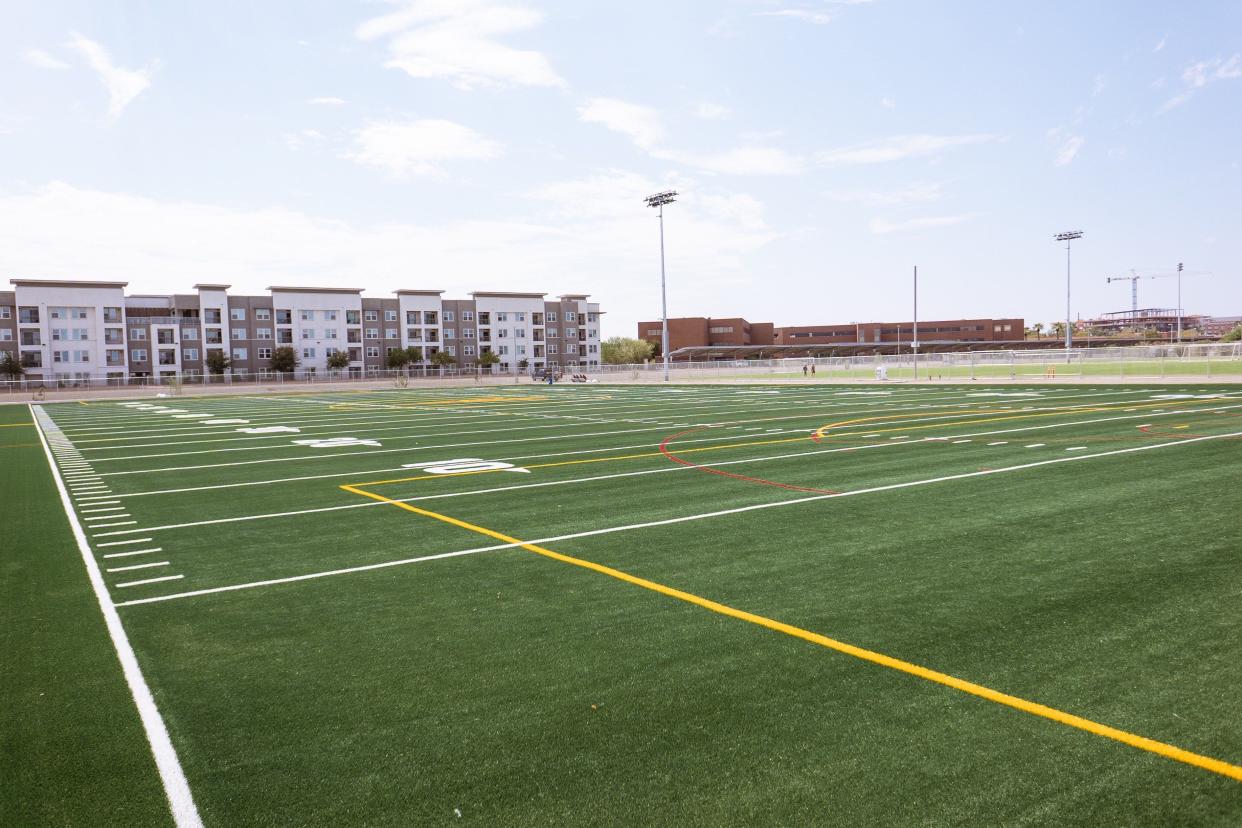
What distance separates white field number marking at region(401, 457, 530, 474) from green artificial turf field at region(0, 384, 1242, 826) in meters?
1.80

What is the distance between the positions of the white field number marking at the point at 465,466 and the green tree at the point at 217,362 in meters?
97.9

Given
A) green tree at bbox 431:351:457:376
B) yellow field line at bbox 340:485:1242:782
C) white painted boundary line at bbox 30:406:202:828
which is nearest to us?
white painted boundary line at bbox 30:406:202:828

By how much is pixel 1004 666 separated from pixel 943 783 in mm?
1567

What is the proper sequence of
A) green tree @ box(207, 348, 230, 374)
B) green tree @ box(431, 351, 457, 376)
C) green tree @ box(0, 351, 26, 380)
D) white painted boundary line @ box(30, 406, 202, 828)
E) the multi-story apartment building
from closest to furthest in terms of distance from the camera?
white painted boundary line @ box(30, 406, 202, 828), green tree @ box(0, 351, 26, 380), the multi-story apartment building, green tree @ box(207, 348, 230, 374), green tree @ box(431, 351, 457, 376)

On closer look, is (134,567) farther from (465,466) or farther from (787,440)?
(787,440)

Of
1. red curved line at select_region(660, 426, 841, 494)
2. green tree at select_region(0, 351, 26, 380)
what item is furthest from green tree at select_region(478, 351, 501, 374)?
red curved line at select_region(660, 426, 841, 494)

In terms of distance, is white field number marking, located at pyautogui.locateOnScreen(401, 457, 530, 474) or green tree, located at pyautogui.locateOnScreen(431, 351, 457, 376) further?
green tree, located at pyautogui.locateOnScreen(431, 351, 457, 376)

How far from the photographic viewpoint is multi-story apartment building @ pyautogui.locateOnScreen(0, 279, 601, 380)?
97.4 metres

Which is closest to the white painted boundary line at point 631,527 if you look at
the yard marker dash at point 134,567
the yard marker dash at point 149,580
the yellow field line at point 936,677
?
the yard marker dash at point 149,580

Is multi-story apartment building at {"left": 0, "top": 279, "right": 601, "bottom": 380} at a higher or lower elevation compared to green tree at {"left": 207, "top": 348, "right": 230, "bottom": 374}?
higher

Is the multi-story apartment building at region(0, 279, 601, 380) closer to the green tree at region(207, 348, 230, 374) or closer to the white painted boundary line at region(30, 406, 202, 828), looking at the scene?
the green tree at region(207, 348, 230, 374)

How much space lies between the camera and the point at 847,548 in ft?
27.2

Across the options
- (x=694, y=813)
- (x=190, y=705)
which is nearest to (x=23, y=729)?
(x=190, y=705)

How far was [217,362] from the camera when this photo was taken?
10338 centimetres
